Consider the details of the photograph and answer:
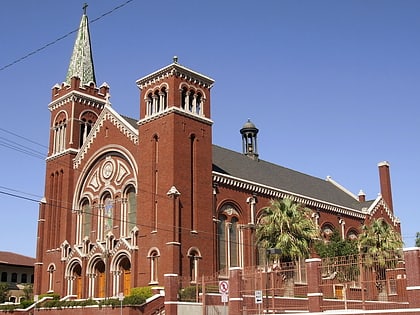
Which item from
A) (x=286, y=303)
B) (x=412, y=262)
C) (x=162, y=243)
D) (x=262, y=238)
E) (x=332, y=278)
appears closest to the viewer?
(x=412, y=262)

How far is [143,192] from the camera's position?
4628cm

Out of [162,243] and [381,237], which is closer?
[162,243]

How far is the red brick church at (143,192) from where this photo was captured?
4428 centimetres

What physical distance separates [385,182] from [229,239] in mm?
31883

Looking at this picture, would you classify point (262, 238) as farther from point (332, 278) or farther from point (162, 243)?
point (332, 278)

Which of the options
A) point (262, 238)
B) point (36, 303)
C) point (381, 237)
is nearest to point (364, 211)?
point (381, 237)

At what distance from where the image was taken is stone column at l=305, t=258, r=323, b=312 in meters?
28.5

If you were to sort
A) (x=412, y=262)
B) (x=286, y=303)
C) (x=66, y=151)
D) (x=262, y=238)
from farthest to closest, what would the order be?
(x=66, y=151), (x=262, y=238), (x=286, y=303), (x=412, y=262)

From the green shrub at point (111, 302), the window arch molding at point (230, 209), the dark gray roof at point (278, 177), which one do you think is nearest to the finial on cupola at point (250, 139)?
the dark gray roof at point (278, 177)

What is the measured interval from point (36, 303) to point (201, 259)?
1434 centimetres

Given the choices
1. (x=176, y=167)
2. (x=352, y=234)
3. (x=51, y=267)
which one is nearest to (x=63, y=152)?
(x=51, y=267)

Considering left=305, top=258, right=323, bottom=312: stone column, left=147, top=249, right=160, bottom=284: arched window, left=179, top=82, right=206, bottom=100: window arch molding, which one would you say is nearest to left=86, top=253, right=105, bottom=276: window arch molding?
left=147, top=249, right=160, bottom=284: arched window

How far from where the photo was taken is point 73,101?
56.1 metres

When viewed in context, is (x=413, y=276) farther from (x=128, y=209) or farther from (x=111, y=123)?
(x=111, y=123)
